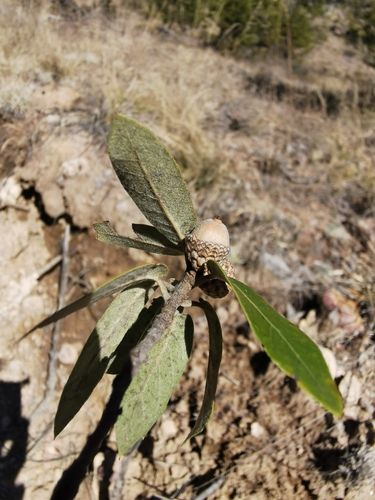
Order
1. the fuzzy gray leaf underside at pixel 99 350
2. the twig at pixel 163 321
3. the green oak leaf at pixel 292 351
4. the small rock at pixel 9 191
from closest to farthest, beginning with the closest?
the green oak leaf at pixel 292 351, the twig at pixel 163 321, the fuzzy gray leaf underside at pixel 99 350, the small rock at pixel 9 191

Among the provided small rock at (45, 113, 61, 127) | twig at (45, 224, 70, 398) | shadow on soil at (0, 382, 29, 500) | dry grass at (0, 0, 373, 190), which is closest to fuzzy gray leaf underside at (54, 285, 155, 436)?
shadow on soil at (0, 382, 29, 500)

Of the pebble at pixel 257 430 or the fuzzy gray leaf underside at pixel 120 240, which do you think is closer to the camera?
the fuzzy gray leaf underside at pixel 120 240

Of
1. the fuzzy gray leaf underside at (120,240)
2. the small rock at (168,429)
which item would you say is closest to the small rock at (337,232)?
the small rock at (168,429)

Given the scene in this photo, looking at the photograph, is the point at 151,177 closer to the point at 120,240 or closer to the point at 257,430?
the point at 120,240

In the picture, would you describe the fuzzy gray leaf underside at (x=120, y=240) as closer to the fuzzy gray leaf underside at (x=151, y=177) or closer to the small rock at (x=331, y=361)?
the fuzzy gray leaf underside at (x=151, y=177)

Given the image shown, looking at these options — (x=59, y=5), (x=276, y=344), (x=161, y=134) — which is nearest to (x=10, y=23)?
(x=59, y=5)

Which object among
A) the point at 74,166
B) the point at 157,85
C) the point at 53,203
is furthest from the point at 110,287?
the point at 157,85
